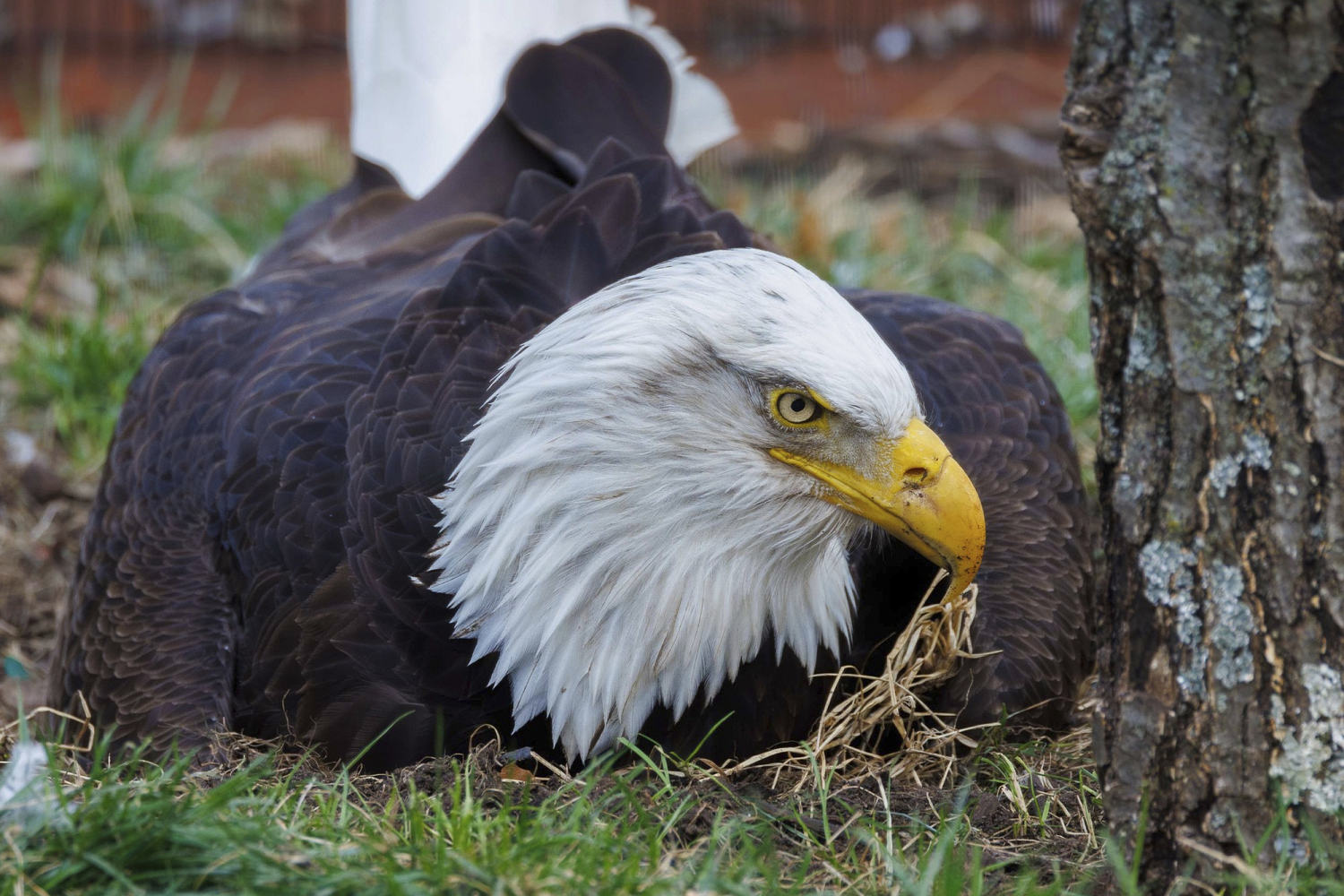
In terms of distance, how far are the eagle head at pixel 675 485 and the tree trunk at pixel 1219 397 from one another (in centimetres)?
55

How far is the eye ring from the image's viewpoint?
289cm

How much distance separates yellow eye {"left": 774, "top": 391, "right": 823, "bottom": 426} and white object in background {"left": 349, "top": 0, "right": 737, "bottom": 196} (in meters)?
2.17

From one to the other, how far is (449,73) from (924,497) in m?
2.78

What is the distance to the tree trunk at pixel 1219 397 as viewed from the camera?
7.13 feet

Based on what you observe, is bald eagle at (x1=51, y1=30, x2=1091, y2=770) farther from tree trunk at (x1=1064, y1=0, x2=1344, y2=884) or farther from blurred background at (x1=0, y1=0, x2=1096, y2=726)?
blurred background at (x1=0, y1=0, x2=1096, y2=726)

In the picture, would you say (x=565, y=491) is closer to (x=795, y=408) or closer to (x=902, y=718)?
(x=795, y=408)

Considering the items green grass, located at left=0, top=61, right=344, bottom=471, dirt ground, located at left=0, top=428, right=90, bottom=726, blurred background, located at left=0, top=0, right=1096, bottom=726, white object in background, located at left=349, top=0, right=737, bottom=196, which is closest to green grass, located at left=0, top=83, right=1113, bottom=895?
dirt ground, located at left=0, top=428, right=90, bottom=726

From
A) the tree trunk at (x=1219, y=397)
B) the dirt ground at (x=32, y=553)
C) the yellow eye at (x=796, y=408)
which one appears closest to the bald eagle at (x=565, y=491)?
the yellow eye at (x=796, y=408)

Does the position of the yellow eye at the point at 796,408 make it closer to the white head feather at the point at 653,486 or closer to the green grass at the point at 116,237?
the white head feather at the point at 653,486

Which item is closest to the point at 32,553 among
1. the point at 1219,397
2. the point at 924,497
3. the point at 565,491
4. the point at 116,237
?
the point at 116,237

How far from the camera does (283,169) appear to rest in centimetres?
780

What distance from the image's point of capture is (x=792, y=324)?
2.88 metres

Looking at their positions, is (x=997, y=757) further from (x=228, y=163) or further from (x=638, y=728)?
(x=228, y=163)

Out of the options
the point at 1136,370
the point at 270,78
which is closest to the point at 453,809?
the point at 1136,370
